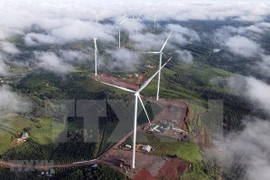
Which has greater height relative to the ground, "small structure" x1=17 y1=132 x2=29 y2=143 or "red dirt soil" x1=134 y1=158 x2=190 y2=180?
"red dirt soil" x1=134 y1=158 x2=190 y2=180

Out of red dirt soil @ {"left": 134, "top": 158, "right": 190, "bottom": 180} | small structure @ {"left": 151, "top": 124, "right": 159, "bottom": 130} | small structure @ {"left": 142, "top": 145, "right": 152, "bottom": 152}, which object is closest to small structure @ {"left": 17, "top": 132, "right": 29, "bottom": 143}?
small structure @ {"left": 142, "top": 145, "right": 152, "bottom": 152}

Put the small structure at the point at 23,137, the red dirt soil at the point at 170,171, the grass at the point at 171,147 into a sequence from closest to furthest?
the red dirt soil at the point at 170,171
the grass at the point at 171,147
the small structure at the point at 23,137

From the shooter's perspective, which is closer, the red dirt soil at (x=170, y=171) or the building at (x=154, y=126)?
the red dirt soil at (x=170, y=171)

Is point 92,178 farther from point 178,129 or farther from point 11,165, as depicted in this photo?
point 178,129

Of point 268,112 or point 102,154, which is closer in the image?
point 102,154

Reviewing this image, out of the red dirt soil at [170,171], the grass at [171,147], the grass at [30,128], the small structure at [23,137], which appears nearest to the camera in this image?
the red dirt soil at [170,171]

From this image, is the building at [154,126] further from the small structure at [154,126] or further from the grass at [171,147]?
the grass at [171,147]

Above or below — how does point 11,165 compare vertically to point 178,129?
below

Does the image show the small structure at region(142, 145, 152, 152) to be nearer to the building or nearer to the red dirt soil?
the red dirt soil

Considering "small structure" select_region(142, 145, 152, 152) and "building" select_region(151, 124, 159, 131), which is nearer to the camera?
"small structure" select_region(142, 145, 152, 152)

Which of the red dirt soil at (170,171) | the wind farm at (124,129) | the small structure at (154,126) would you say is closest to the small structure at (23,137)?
the wind farm at (124,129)

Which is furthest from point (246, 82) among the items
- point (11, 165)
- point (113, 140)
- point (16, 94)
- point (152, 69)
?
point (11, 165)
